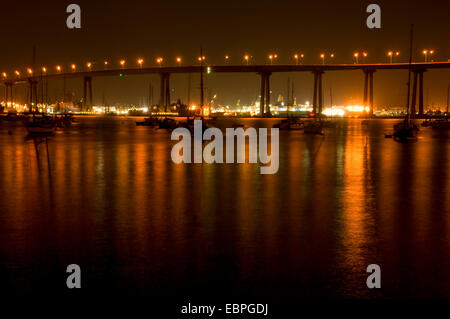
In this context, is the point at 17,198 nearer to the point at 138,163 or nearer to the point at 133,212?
the point at 133,212

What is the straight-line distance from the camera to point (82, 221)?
9172 mm

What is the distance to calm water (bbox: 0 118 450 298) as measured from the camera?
6.08 meters

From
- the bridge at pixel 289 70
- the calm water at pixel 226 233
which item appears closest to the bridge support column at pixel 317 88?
the bridge at pixel 289 70

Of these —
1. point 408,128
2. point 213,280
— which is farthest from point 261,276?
point 408,128

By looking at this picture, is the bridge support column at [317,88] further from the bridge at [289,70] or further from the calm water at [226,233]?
the calm water at [226,233]

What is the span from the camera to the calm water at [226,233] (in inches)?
239

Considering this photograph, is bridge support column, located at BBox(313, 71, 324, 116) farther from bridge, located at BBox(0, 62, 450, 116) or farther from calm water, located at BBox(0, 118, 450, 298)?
calm water, located at BBox(0, 118, 450, 298)

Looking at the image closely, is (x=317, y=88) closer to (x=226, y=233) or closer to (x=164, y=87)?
(x=164, y=87)

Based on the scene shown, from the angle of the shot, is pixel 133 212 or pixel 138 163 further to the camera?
pixel 138 163
